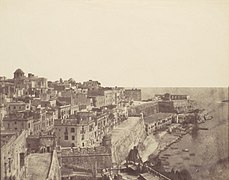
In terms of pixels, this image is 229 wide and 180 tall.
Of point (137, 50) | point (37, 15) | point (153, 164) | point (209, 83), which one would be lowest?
point (153, 164)

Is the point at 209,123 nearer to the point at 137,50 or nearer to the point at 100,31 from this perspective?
the point at 137,50

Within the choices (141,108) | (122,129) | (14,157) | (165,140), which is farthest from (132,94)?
(14,157)

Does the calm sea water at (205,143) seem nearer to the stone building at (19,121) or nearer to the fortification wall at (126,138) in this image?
the fortification wall at (126,138)

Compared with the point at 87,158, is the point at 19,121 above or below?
above

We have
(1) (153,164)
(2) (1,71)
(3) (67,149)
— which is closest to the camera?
(2) (1,71)

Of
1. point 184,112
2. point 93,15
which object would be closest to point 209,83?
point 184,112

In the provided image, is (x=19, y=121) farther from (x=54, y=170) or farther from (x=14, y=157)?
(x=54, y=170)

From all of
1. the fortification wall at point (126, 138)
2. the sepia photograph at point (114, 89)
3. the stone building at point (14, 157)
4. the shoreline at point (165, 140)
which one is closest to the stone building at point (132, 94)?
the sepia photograph at point (114, 89)
